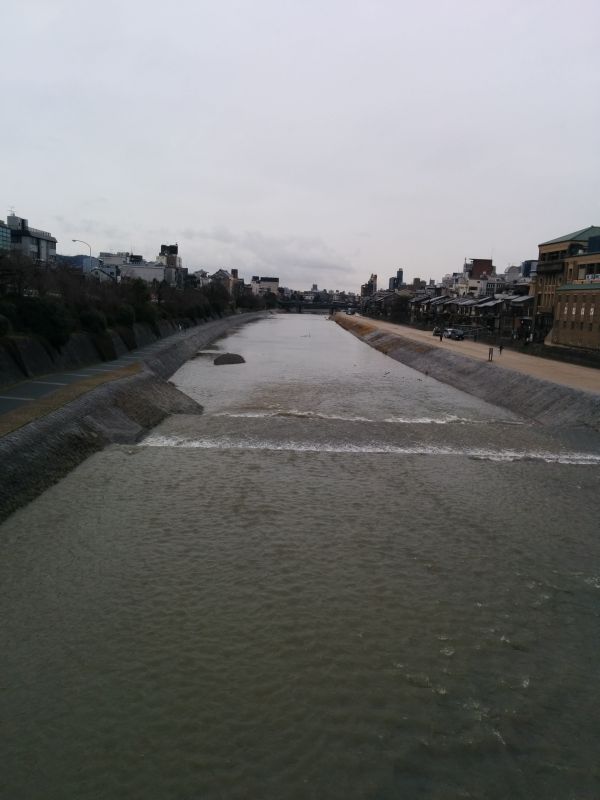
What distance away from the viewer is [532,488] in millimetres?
16219

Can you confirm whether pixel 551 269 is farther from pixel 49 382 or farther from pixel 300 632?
pixel 300 632

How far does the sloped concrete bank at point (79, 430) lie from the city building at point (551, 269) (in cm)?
4037

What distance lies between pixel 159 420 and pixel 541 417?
54.3ft

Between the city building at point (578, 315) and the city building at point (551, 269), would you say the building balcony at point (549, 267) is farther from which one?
the city building at point (578, 315)

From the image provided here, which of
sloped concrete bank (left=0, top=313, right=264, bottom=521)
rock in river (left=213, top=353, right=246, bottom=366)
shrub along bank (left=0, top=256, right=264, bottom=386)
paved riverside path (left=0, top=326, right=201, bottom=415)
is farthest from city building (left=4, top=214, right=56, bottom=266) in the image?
sloped concrete bank (left=0, top=313, right=264, bottom=521)

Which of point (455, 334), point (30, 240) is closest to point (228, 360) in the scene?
point (455, 334)

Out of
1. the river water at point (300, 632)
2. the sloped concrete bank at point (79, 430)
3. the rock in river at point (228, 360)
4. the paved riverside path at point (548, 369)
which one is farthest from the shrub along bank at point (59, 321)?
the paved riverside path at point (548, 369)

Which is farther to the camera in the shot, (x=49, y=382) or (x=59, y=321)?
(x=59, y=321)

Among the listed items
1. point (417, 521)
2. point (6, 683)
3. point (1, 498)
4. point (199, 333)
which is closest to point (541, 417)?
point (417, 521)

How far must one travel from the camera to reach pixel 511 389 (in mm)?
31047

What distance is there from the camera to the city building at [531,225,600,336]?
173 ft

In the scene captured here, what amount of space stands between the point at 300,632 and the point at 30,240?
272 ft

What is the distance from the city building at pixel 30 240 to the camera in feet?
250

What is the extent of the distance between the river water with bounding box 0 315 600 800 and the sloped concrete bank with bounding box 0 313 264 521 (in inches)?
22.9
